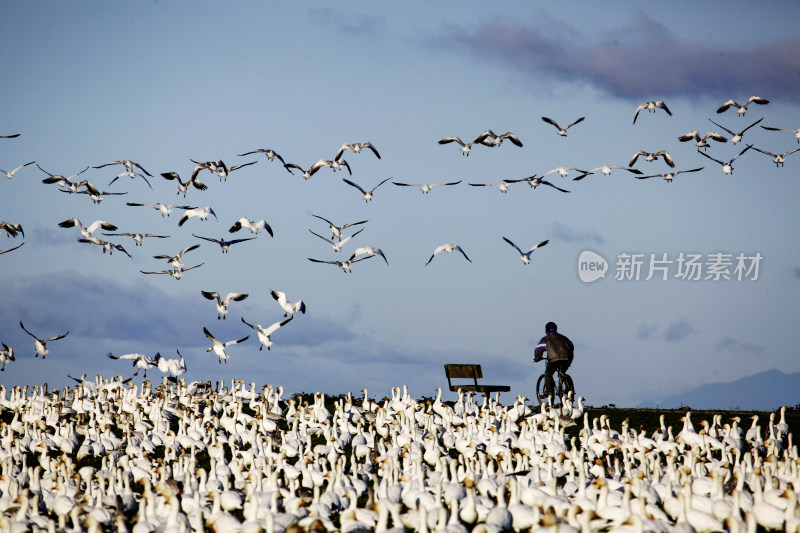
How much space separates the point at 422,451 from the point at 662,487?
268 inches

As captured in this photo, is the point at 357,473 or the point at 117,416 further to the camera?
the point at 117,416

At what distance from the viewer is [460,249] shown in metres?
33.9

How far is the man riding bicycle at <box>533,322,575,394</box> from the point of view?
28.5 m

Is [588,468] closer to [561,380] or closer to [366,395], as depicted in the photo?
[561,380]

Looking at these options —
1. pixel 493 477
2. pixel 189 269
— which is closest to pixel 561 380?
pixel 493 477

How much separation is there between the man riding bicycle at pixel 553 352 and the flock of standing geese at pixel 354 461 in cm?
106

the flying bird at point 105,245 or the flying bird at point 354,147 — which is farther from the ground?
the flying bird at point 354,147

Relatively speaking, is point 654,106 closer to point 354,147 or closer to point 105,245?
point 354,147

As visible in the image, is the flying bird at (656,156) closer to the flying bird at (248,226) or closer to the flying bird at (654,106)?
the flying bird at (654,106)

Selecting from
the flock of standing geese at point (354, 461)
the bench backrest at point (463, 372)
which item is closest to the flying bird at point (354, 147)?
the flock of standing geese at point (354, 461)

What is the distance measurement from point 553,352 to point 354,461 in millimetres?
8552

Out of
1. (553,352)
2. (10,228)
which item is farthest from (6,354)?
(553,352)

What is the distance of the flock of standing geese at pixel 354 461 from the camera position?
691 inches

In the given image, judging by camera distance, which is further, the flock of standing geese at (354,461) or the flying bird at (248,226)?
the flying bird at (248,226)
